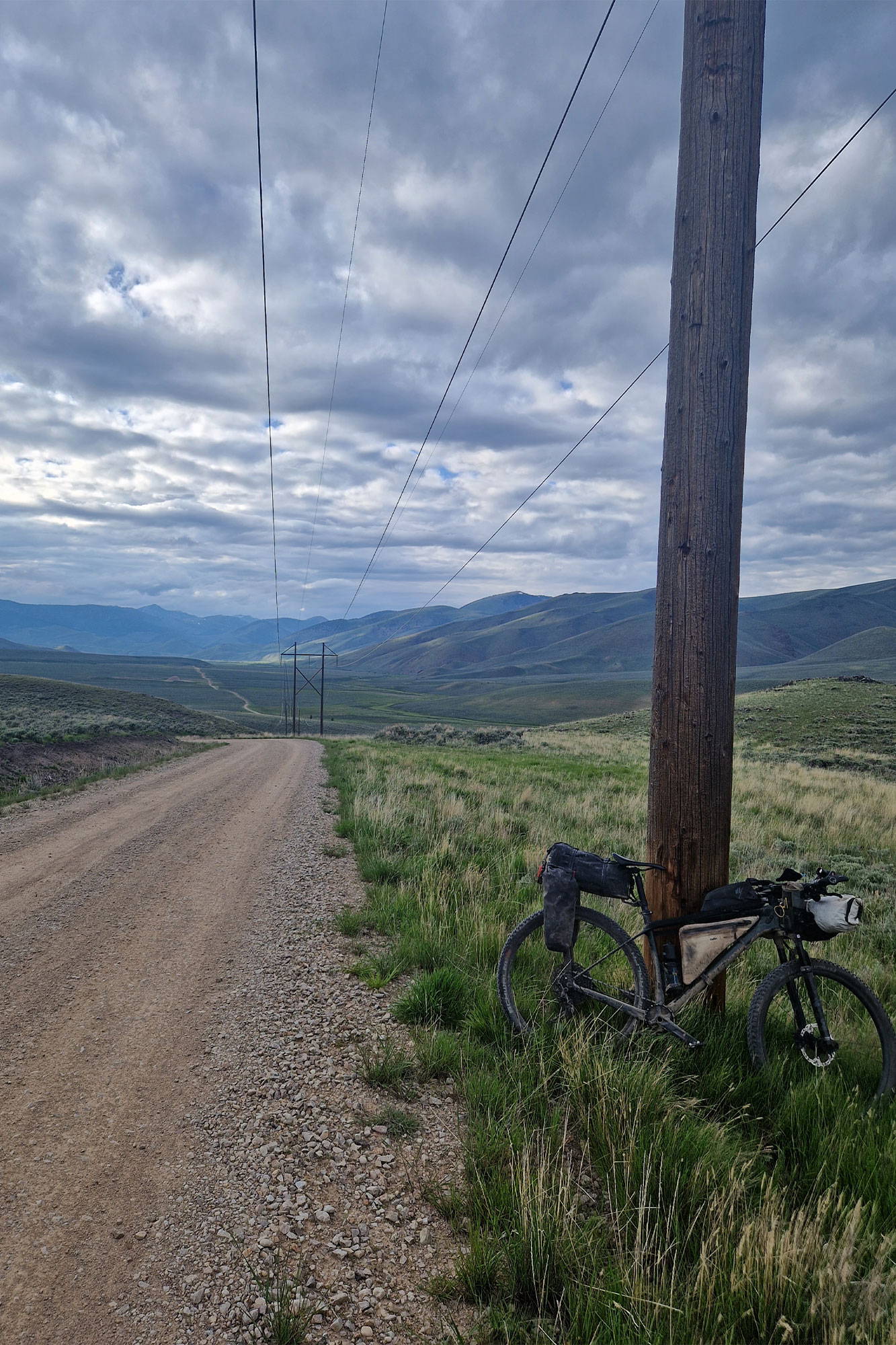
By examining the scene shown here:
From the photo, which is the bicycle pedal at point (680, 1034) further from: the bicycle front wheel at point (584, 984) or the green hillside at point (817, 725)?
the green hillside at point (817, 725)

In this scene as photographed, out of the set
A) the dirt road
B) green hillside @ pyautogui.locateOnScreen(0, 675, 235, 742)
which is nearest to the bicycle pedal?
the dirt road

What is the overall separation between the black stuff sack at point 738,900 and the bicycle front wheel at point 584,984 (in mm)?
540

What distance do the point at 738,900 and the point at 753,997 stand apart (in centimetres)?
56

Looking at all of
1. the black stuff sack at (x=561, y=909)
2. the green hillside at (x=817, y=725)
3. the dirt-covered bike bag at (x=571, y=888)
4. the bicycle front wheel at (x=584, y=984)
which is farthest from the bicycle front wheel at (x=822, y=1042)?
the green hillside at (x=817, y=725)

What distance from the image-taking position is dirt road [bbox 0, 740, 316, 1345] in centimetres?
262

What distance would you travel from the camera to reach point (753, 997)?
3.80m

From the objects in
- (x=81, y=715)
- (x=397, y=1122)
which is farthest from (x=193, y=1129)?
(x=81, y=715)

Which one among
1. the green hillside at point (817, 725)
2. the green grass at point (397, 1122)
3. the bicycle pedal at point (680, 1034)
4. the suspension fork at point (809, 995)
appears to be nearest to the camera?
the green grass at point (397, 1122)

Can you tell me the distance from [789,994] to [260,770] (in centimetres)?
1755

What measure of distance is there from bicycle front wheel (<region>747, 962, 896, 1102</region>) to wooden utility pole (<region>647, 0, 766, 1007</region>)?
484 millimetres

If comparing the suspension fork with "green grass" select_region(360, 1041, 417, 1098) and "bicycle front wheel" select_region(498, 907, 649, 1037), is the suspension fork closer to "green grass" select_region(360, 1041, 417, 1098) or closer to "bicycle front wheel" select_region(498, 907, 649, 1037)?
"bicycle front wheel" select_region(498, 907, 649, 1037)

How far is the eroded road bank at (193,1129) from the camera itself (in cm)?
247

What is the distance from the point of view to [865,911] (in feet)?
26.5

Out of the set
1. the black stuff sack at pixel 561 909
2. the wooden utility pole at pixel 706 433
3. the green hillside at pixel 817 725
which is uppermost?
the wooden utility pole at pixel 706 433
